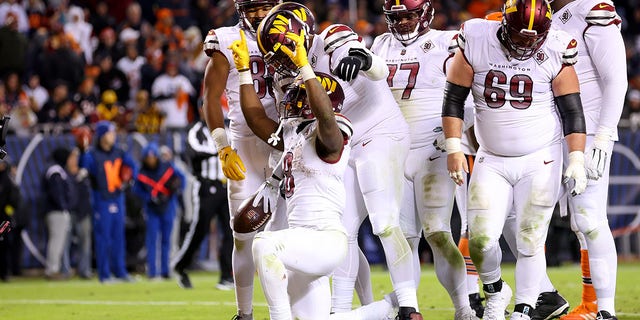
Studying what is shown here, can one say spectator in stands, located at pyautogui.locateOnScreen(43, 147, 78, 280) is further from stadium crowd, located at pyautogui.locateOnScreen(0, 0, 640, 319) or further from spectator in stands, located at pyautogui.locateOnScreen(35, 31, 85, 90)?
spectator in stands, located at pyautogui.locateOnScreen(35, 31, 85, 90)

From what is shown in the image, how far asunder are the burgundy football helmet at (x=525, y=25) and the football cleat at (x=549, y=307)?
5.57ft

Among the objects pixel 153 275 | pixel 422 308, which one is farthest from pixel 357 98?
pixel 153 275

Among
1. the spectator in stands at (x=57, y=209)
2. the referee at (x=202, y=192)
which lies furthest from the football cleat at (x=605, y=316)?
the spectator in stands at (x=57, y=209)

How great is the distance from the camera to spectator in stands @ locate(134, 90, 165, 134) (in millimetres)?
14508

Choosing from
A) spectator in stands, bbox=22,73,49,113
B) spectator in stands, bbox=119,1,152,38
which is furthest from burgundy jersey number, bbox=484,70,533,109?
spectator in stands, bbox=119,1,152,38

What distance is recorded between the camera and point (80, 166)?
42.7 ft

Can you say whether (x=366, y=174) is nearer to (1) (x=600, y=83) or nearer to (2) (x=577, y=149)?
(2) (x=577, y=149)

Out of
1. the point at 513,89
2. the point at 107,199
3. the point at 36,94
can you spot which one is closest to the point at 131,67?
the point at 36,94

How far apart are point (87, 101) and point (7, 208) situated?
2429mm

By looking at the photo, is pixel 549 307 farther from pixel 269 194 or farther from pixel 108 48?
pixel 108 48

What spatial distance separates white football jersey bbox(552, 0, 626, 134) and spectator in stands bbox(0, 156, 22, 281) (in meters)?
7.40

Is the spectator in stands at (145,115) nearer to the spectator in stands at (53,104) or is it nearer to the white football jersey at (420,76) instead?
the spectator in stands at (53,104)

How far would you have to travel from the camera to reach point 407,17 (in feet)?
22.5

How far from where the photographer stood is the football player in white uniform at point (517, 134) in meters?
6.10
